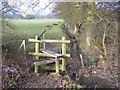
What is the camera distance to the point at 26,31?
2025 mm

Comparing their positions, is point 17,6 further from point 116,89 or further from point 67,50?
point 116,89

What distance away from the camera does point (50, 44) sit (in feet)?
6.66

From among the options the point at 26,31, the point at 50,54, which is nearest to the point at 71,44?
the point at 50,54

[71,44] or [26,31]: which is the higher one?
[26,31]

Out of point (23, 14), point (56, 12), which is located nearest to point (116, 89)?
point (56, 12)

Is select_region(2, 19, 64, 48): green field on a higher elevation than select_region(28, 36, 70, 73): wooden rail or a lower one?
higher

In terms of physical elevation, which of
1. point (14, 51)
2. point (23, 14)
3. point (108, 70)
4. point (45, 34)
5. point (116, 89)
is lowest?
point (116, 89)

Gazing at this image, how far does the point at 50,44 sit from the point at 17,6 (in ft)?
1.34

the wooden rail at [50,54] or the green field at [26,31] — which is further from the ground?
the green field at [26,31]

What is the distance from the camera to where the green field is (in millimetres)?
2023

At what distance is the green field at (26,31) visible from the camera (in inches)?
79.7

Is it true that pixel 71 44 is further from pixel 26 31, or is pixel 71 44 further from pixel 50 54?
pixel 26 31

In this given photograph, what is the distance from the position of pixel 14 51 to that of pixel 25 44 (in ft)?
0.34

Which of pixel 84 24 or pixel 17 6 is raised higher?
pixel 17 6
